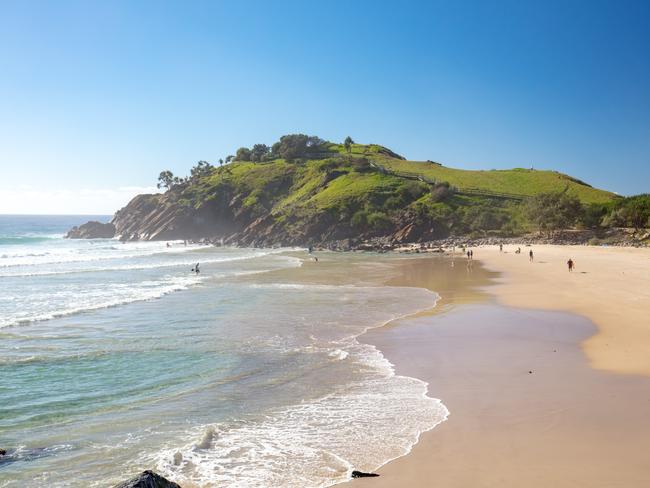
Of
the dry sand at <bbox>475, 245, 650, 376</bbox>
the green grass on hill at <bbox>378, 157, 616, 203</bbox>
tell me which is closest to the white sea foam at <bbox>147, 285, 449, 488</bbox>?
the dry sand at <bbox>475, 245, 650, 376</bbox>

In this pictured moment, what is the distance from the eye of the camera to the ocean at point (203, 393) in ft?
34.2

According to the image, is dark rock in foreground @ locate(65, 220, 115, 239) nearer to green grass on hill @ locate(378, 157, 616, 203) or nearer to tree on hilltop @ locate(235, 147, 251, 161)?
tree on hilltop @ locate(235, 147, 251, 161)

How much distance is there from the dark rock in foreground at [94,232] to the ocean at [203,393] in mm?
117951

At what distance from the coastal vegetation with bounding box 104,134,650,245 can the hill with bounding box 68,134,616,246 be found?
0.26m

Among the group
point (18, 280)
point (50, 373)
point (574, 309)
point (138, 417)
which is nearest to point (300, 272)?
point (18, 280)

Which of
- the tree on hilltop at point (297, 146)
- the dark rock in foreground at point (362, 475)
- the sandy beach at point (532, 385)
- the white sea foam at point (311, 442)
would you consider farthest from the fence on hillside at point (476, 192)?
the dark rock in foreground at point (362, 475)

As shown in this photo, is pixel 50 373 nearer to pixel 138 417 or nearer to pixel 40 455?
pixel 138 417

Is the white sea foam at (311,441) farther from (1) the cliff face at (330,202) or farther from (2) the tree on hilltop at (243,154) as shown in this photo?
(2) the tree on hilltop at (243,154)

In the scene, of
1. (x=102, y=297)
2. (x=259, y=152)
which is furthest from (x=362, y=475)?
(x=259, y=152)

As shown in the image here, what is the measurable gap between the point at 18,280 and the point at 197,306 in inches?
949

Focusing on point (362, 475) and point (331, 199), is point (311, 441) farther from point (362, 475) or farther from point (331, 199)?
point (331, 199)

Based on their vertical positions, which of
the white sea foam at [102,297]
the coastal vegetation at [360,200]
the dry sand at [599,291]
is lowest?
the white sea foam at [102,297]

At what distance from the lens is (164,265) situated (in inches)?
2454

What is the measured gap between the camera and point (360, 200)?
104062 millimetres
